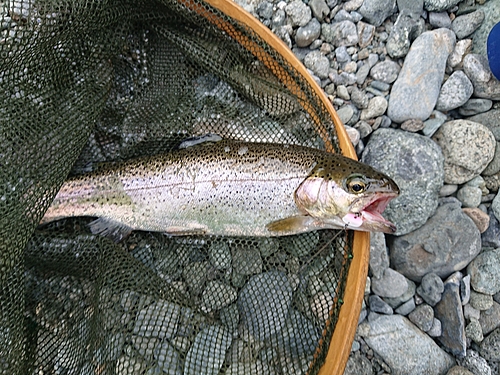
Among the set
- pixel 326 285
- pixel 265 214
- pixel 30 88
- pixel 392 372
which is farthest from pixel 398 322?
pixel 30 88

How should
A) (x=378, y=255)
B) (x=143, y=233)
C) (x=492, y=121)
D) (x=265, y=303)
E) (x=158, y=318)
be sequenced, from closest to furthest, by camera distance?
(x=158, y=318) → (x=265, y=303) → (x=143, y=233) → (x=378, y=255) → (x=492, y=121)

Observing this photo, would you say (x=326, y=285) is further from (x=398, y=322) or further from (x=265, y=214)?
(x=398, y=322)

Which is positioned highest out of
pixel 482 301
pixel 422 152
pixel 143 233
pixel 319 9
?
pixel 319 9

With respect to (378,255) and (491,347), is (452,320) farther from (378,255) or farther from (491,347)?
(378,255)

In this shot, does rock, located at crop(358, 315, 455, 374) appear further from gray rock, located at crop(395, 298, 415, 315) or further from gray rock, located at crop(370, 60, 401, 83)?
gray rock, located at crop(370, 60, 401, 83)

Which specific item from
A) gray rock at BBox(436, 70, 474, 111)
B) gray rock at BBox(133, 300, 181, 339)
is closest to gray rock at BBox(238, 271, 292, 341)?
gray rock at BBox(133, 300, 181, 339)

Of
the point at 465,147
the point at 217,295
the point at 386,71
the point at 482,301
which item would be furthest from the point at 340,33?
the point at 482,301
